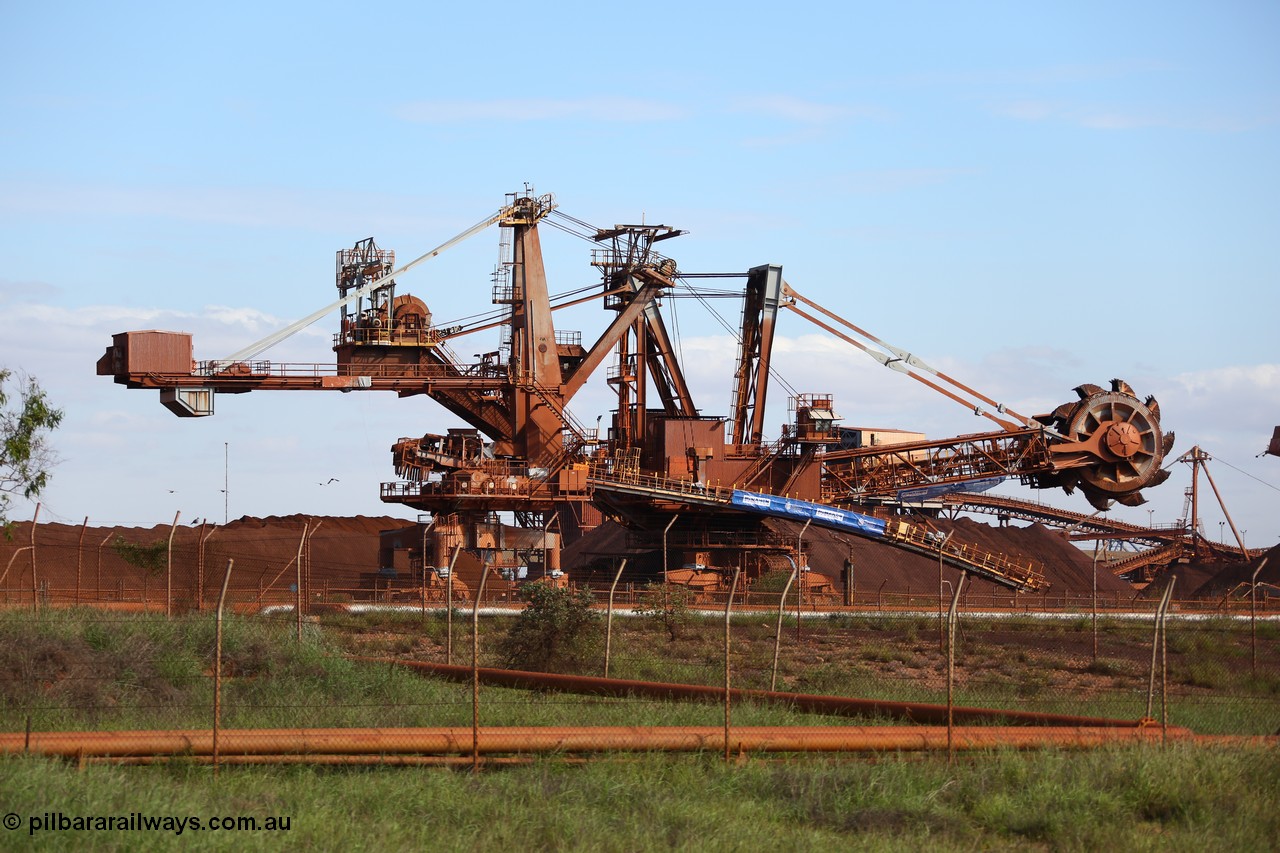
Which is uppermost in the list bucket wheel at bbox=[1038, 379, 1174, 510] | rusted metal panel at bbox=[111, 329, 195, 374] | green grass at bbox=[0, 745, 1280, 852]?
rusted metal panel at bbox=[111, 329, 195, 374]

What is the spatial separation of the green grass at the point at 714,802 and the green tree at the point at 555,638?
36.9ft

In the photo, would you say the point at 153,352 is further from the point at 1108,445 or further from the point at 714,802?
the point at 1108,445

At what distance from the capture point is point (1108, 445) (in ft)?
154

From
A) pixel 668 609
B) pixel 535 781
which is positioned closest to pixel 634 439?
pixel 668 609

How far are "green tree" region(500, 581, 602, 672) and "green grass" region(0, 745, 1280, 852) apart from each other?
11.3 metres

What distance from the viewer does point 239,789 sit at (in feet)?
40.9

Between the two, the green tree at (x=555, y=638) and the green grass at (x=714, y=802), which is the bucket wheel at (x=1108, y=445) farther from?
the green grass at (x=714, y=802)

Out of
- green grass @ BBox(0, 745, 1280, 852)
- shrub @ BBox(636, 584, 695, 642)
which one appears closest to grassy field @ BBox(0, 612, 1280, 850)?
green grass @ BBox(0, 745, 1280, 852)

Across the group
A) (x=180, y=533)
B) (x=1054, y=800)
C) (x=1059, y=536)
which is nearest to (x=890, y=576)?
(x=1059, y=536)

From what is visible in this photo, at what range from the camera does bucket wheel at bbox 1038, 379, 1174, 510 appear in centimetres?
4694

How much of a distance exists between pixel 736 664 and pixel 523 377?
18.6 metres

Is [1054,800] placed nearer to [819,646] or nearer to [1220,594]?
[819,646]

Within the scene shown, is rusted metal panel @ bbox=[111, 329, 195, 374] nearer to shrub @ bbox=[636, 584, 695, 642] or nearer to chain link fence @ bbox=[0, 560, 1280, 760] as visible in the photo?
chain link fence @ bbox=[0, 560, 1280, 760]

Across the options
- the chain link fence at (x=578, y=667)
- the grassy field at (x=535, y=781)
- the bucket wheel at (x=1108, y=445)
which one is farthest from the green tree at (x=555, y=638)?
the bucket wheel at (x=1108, y=445)
